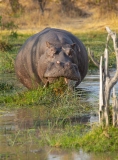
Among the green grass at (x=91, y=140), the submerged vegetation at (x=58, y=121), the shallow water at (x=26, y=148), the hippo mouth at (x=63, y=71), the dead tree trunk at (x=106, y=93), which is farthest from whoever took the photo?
the hippo mouth at (x=63, y=71)

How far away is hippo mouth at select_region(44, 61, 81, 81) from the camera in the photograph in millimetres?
8023

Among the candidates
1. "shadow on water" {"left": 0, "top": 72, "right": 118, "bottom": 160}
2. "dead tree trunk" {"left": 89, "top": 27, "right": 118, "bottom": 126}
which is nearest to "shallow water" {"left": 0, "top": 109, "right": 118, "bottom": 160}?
"shadow on water" {"left": 0, "top": 72, "right": 118, "bottom": 160}

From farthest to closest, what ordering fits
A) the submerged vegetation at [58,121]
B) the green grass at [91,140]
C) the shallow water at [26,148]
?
the submerged vegetation at [58,121] < the green grass at [91,140] < the shallow water at [26,148]

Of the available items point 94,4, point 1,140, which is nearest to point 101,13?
point 94,4


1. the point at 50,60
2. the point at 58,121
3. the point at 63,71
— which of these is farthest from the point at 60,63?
the point at 58,121

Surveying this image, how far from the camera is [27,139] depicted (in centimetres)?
571

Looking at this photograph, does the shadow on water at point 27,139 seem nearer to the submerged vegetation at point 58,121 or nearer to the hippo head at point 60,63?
the submerged vegetation at point 58,121

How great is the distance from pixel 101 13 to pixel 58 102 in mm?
20397

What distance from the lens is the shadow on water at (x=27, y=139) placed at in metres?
5.07

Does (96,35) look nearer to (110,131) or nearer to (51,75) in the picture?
(51,75)

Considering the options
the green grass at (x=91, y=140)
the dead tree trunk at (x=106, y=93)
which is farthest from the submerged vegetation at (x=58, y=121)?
the dead tree trunk at (x=106, y=93)

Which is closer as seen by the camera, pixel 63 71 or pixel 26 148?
pixel 26 148

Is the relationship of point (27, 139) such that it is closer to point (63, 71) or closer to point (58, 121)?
point (58, 121)

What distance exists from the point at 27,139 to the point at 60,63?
99.6 inches
